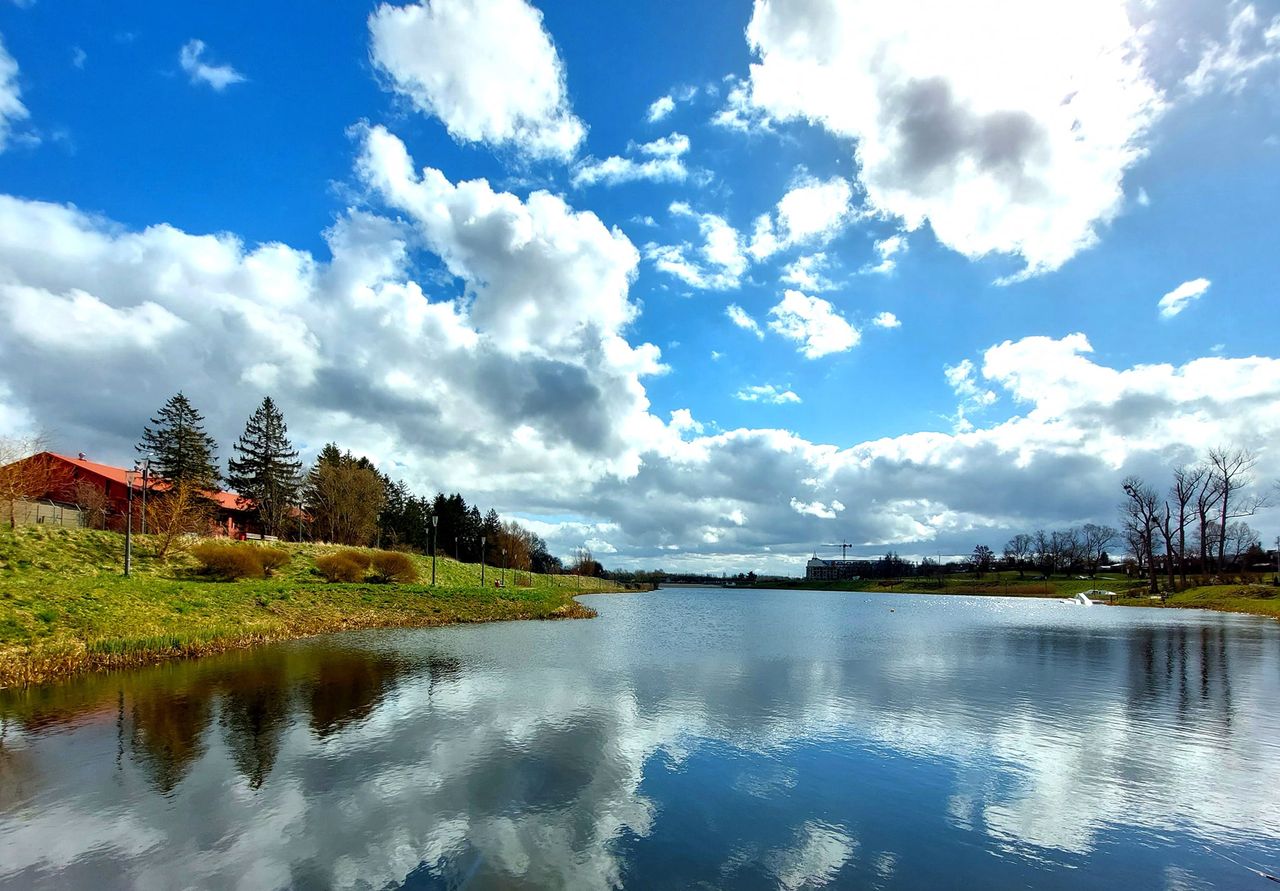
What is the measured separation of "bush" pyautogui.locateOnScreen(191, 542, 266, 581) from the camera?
40.6m

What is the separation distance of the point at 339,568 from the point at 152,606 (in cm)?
2206

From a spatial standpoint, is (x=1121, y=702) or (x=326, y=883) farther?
(x=1121, y=702)

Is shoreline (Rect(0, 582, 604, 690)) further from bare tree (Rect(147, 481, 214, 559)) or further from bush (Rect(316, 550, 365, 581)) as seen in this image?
bare tree (Rect(147, 481, 214, 559))

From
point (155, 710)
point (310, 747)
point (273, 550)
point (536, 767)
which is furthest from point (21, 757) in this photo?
point (273, 550)

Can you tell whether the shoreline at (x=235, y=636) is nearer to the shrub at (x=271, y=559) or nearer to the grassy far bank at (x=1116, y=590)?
the shrub at (x=271, y=559)

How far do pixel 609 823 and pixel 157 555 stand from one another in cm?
4532

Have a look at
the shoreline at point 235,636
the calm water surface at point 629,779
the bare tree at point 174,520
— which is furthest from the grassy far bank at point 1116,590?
the bare tree at point 174,520

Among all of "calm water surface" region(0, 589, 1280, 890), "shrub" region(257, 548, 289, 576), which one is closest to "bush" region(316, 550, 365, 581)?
"shrub" region(257, 548, 289, 576)

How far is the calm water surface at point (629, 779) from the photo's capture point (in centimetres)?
847

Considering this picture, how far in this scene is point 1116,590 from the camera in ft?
300

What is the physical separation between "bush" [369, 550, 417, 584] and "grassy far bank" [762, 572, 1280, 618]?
74494 millimetres

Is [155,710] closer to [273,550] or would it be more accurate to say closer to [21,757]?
[21,757]

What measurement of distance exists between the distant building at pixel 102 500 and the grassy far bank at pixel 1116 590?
3930 inches

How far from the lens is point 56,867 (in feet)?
26.7
